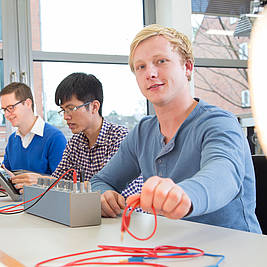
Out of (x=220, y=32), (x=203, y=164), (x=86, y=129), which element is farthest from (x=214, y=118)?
(x=220, y=32)

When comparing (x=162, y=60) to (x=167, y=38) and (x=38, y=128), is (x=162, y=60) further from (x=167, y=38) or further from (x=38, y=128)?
(x=38, y=128)

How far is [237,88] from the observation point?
4.20 metres

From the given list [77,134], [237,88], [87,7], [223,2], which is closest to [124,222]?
[77,134]

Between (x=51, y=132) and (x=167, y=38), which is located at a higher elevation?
(x=167, y=38)

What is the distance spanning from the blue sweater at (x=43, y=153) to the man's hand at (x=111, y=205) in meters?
1.49

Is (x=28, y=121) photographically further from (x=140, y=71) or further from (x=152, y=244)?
(x=152, y=244)

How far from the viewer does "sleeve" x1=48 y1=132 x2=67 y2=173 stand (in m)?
2.59

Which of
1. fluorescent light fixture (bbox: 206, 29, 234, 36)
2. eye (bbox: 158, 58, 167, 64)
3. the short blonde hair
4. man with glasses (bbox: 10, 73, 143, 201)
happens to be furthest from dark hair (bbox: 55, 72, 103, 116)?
fluorescent light fixture (bbox: 206, 29, 234, 36)

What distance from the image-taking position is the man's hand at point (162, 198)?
67 centimetres

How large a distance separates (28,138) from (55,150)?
0.95 ft

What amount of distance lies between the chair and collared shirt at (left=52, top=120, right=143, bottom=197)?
2.07 ft

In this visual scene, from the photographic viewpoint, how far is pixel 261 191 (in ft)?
4.68

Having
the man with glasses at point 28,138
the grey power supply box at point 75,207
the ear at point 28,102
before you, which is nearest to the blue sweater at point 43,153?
the man with glasses at point 28,138

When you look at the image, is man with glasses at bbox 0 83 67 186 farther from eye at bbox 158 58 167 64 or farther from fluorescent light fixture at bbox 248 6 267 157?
fluorescent light fixture at bbox 248 6 267 157
